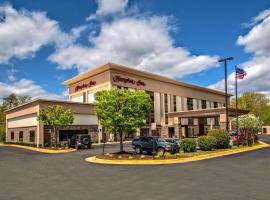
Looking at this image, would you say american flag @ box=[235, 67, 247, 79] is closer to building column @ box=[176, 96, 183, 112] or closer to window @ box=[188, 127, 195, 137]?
building column @ box=[176, 96, 183, 112]

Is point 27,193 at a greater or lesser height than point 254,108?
lesser

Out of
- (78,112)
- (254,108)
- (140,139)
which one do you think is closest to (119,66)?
(78,112)

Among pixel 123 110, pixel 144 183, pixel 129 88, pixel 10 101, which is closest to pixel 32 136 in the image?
pixel 129 88

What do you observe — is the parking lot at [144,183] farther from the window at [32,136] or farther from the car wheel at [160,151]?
the window at [32,136]

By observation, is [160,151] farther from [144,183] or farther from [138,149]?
[144,183]

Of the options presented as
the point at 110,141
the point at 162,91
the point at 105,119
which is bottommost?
the point at 110,141

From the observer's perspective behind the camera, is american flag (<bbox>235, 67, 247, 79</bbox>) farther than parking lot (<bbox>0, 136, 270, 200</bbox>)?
Yes

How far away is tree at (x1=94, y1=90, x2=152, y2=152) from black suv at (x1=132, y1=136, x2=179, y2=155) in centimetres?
226

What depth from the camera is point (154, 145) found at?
2594 cm

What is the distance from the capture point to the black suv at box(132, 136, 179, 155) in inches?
1005

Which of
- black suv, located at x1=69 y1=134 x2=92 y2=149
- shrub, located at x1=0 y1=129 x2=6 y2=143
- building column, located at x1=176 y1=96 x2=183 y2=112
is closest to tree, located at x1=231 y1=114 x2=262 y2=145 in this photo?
black suv, located at x1=69 y1=134 x2=92 y2=149

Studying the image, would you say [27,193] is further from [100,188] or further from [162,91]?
[162,91]

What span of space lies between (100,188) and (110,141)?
135 ft

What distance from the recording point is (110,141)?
A: 2108 inches
